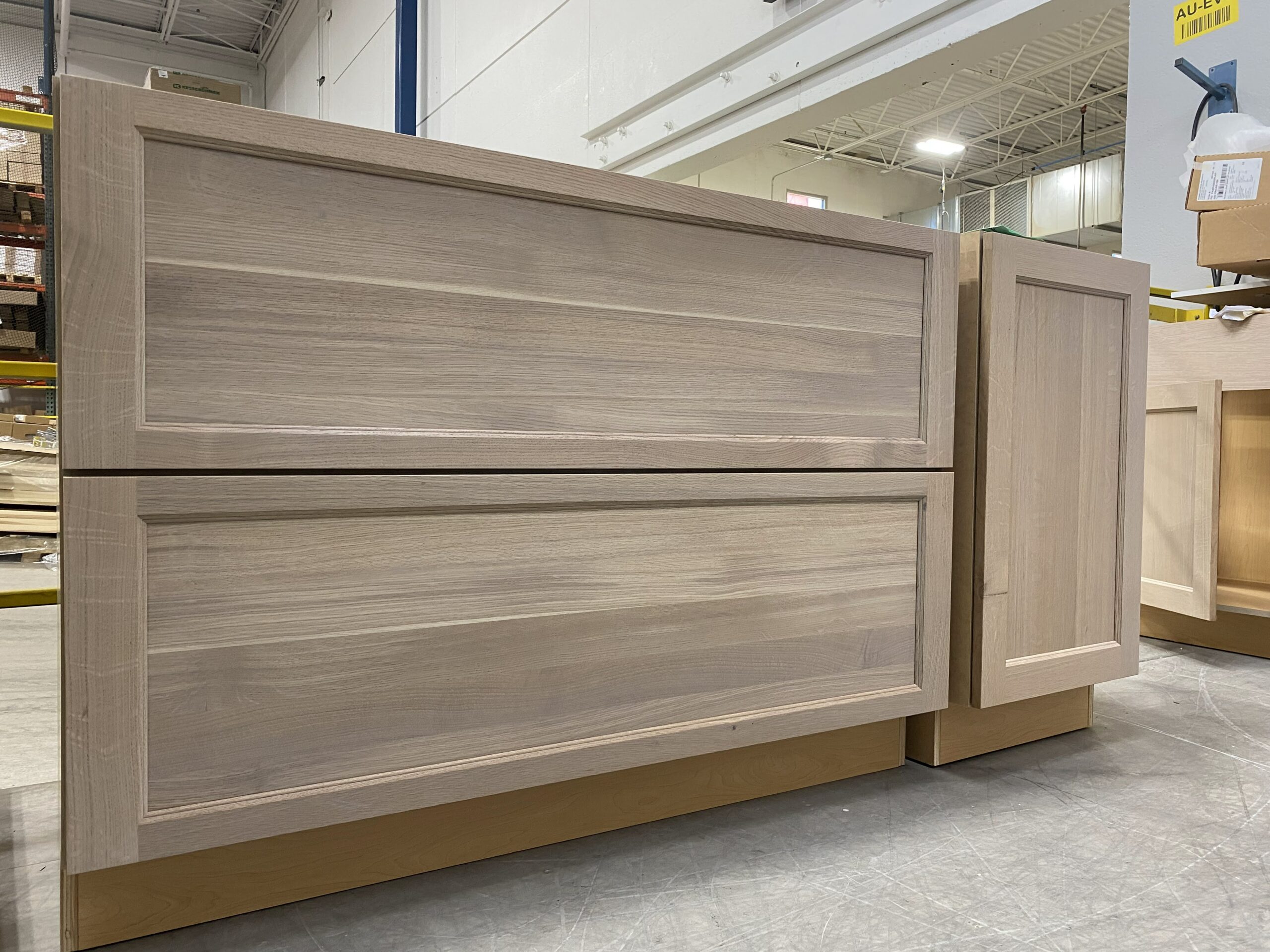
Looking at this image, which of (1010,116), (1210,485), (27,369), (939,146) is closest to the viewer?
(27,369)

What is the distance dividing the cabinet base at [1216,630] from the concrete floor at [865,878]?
2.56ft

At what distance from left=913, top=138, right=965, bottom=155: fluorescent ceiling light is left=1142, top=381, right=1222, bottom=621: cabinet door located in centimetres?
650

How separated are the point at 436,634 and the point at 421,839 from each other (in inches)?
10.4

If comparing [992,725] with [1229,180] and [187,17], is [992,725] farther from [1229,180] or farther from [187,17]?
[187,17]

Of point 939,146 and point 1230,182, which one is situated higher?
point 939,146

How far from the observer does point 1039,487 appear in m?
1.28

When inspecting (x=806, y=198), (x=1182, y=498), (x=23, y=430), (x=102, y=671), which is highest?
(x=806, y=198)

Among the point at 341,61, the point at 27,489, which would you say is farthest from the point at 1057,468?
the point at 341,61

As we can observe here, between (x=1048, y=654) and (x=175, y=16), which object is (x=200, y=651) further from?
(x=175, y=16)

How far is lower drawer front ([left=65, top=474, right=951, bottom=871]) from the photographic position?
0.74 metres

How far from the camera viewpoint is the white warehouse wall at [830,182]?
25.3 feet

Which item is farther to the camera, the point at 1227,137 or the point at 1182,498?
the point at 1227,137

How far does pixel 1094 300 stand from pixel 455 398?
101 cm

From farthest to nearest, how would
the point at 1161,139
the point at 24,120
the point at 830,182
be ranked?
the point at 830,182 < the point at 1161,139 < the point at 24,120
